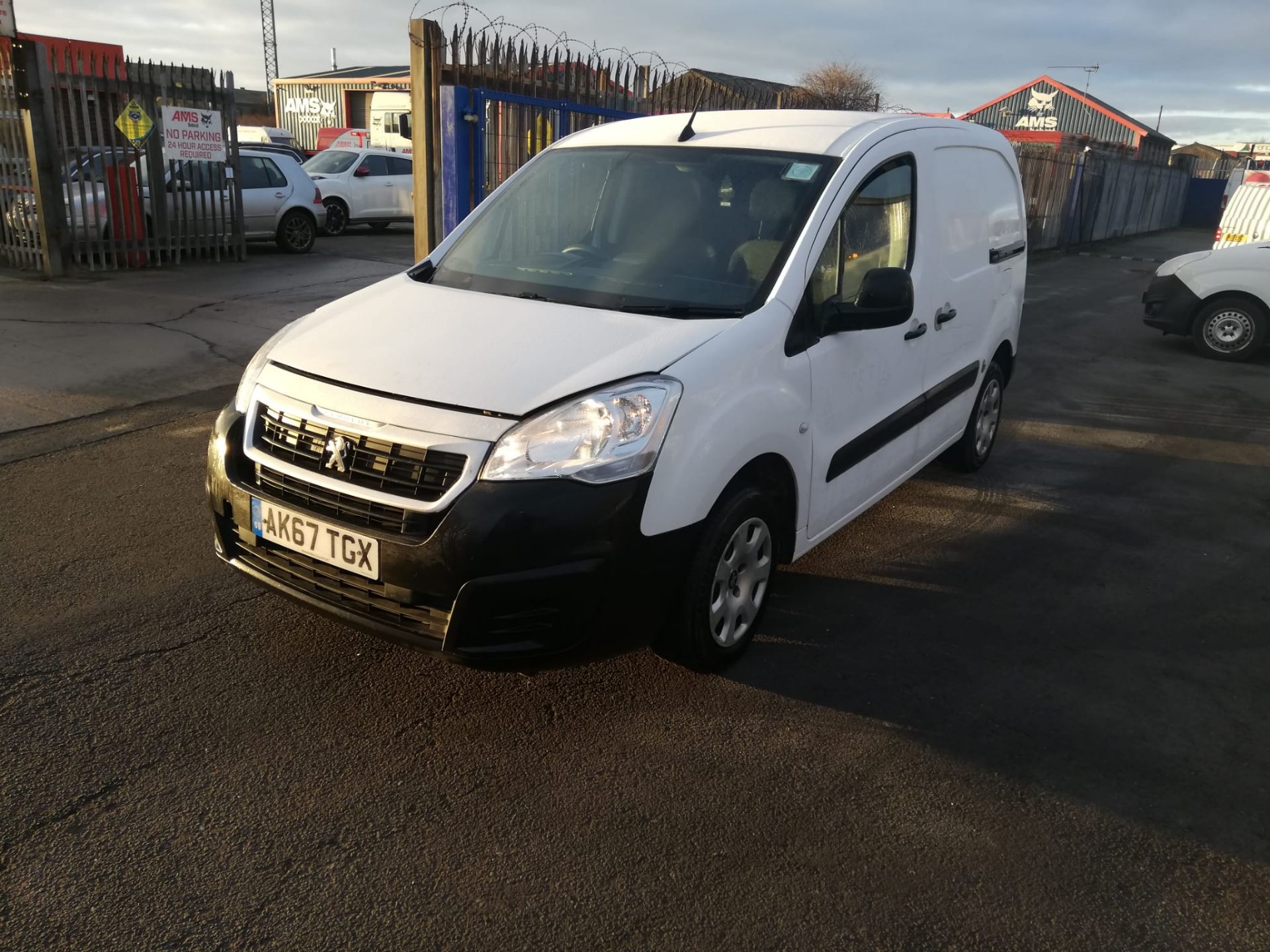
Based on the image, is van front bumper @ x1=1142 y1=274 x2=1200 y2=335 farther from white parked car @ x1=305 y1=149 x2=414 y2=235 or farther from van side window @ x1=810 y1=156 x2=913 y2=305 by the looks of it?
white parked car @ x1=305 y1=149 x2=414 y2=235

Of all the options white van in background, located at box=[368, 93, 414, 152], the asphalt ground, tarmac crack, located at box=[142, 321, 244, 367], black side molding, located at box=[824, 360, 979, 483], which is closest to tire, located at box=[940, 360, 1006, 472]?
black side molding, located at box=[824, 360, 979, 483]

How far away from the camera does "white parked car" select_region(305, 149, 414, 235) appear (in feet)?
60.2

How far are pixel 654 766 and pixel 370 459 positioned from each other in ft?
4.22

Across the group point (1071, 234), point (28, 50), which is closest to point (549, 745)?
point (28, 50)

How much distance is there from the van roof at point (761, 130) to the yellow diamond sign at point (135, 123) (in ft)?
31.4

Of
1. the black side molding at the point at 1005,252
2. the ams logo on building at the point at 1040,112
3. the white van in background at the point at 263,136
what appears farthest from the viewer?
the ams logo on building at the point at 1040,112

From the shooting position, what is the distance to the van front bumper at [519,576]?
9.29 ft

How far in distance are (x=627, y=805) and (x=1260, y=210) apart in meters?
16.2

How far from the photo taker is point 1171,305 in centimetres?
1096

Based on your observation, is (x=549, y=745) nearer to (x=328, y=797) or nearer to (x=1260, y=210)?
(x=328, y=797)

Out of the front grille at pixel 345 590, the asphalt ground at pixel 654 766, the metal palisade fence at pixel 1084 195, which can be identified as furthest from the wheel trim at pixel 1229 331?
the front grille at pixel 345 590

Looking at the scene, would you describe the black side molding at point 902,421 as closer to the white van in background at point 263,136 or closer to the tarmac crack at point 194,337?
the tarmac crack at point 194,337

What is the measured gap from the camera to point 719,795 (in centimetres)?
296

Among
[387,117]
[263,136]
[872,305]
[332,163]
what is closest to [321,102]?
[263,136]
